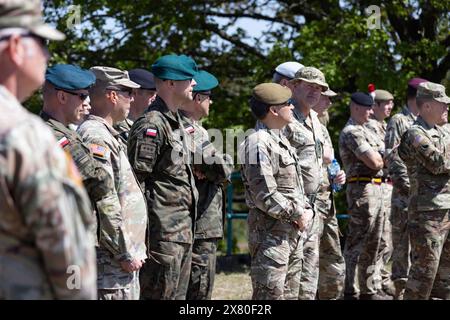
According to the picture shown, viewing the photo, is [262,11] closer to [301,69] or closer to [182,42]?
[182,42]

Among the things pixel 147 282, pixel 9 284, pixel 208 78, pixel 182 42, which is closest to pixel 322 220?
pixel 208 78

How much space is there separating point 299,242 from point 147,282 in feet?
5.02

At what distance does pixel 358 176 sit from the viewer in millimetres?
9555

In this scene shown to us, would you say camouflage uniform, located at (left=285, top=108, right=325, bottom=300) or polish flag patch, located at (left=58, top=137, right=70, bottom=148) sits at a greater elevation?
polish flag patch, located at (left=58, top=137, right=70, bottom=148)

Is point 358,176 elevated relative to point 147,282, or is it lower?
lower

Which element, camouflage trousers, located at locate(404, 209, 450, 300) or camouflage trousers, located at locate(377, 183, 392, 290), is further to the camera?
camouflage trousers, located at locate(377, 183, 392, 290)

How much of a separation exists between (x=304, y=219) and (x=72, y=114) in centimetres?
225

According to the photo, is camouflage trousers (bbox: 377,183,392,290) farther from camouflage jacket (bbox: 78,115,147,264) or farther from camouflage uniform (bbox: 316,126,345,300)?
camouflage jacket (bbox: 78,115,147,264)

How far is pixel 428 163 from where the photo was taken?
26.2ft

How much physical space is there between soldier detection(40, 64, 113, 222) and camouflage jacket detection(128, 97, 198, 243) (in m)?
0.71

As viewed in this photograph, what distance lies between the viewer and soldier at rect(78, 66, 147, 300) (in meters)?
4.99

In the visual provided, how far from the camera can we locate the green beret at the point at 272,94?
6.77m

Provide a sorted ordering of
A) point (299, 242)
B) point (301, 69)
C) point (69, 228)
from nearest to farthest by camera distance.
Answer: point (69, 228) < point (299, 242) < point (301, 69)

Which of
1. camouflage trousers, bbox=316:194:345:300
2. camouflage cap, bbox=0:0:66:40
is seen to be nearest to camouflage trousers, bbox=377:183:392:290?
camouflage trousers, bbox=316:194:345:300
